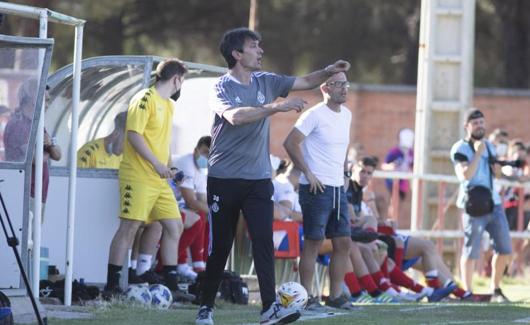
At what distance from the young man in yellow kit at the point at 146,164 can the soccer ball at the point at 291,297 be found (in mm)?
2205

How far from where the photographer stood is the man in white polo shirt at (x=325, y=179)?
11227mm

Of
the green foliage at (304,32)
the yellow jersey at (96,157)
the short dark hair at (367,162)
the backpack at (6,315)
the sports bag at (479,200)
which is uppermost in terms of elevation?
the green foliage at (304,32)

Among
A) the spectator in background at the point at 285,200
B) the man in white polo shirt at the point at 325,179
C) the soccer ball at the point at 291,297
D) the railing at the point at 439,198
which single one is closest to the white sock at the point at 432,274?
the spectator in background at the point at 285,200

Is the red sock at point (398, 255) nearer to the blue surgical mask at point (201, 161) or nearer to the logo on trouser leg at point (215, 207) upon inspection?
the blue surgical mask at point (201, 161)

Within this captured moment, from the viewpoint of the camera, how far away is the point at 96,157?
12.5 meters

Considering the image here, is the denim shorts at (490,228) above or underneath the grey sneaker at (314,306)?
above

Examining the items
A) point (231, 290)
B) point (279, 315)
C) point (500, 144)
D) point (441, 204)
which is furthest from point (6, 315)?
point (500, 144)

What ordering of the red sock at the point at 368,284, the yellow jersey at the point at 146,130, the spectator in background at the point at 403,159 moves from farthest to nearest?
the spectator in background at the point at 403,159 < the red sock at the point at 368,284 < the yellow jersey at the point at 146,130

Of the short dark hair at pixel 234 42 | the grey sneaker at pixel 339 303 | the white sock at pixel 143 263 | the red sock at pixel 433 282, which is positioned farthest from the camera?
the red sock at pixel 433 282

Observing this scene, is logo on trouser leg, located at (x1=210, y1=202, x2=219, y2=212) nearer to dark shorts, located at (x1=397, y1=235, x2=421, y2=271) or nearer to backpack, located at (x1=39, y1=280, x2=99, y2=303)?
backpack, located at (x1=39, y1=280, x2=99, y2=303)

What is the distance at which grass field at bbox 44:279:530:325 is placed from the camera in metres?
10.0

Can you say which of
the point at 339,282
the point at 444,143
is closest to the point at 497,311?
the point at 339,282

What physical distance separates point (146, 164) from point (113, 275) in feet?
3.17

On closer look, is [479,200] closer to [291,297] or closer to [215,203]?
[291,297]
